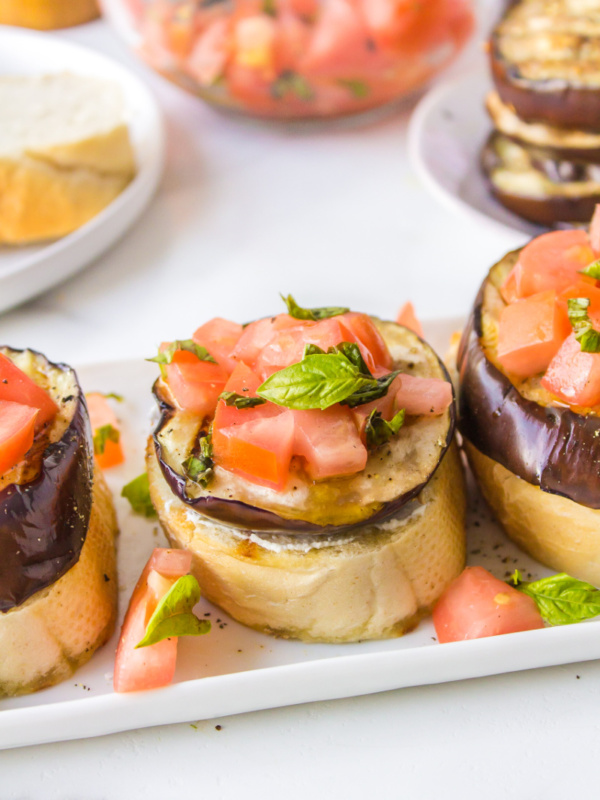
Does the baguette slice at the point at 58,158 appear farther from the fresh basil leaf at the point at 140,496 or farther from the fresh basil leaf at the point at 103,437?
the fresh basil leaf at the point at 140,496

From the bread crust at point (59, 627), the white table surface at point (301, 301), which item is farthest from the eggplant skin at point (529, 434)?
the bread crust at point (59, 627)

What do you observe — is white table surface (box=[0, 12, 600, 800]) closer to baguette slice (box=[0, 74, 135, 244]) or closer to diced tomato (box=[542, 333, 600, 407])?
baguette slice (box=[0, 74, 135, 244])

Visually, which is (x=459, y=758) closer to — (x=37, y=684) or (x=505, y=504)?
(x=505, y=504)

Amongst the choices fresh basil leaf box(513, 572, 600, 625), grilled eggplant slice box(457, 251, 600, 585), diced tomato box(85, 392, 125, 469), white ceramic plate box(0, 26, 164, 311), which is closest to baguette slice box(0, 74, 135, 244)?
white ceramic plate box(0, 26, 164, 311)

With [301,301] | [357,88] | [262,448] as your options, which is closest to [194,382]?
[262,448]

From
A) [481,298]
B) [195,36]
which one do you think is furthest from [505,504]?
[195,36]

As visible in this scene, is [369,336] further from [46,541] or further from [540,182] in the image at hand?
[540,182]
